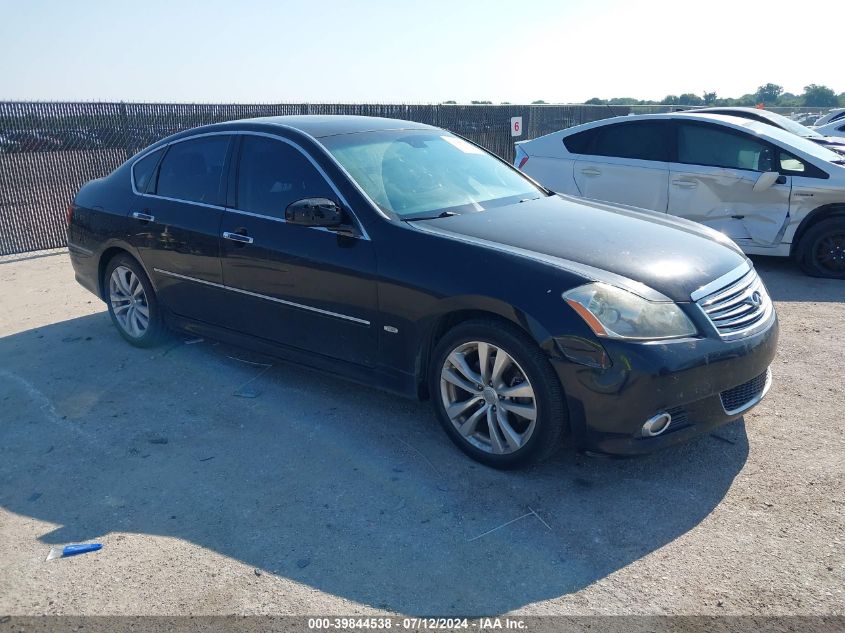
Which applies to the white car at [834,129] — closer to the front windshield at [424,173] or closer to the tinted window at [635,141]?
the tinted window at [635,141]

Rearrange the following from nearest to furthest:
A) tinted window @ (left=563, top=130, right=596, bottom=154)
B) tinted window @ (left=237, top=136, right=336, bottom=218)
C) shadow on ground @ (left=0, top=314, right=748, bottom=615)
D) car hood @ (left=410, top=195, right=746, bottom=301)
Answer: shadow on ground @ (left=0, top=314, right=748, bottom=615) → car hood @ (left=410, top=195, right=746, bottom=301) → tinted window @ (left=237, top=136, right=336, bottom=218) → tinted window @ (left=563, top=130, right=596, bottom=154)

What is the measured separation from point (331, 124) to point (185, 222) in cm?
125

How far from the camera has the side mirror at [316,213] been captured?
4336 millimetres

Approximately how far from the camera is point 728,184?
316 inches

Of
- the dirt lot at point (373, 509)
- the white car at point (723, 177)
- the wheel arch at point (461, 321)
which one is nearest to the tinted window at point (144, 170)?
the dirt lot at point (373, 509)

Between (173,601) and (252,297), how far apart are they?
230 cm

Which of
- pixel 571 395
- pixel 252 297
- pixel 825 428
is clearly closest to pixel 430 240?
pixel 571 395

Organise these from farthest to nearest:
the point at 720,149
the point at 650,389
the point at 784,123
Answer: the point at 784,123 < the point at 720,149 < the point at 650,389

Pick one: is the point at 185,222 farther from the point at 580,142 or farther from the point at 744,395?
the point at 580,142

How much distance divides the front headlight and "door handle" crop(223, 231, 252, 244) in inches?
89.2

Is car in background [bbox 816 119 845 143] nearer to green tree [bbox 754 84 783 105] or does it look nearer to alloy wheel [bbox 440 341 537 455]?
alloy wheel [bbox 440 341 537 455]

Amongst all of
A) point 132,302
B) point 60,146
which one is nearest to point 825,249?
point 132,302

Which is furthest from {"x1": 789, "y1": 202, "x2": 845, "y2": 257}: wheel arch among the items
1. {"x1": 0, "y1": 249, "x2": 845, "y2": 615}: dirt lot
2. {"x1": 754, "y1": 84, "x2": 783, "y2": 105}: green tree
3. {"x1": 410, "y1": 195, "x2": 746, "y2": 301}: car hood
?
{"x1": 754, "y1": 84, "x2": 783, "y2": 105}: green tree

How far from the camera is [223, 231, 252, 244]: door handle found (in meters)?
4.88
